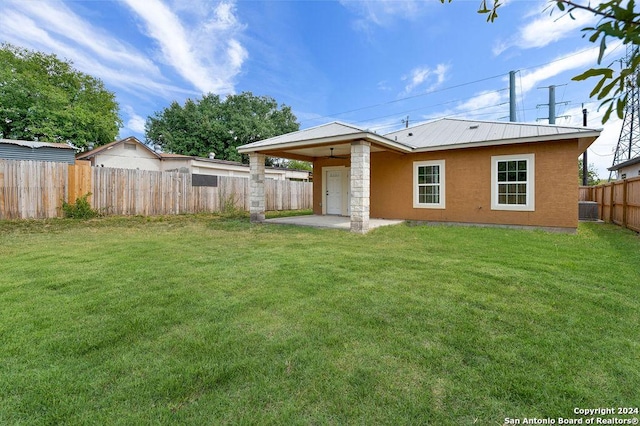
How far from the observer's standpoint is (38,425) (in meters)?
1.59

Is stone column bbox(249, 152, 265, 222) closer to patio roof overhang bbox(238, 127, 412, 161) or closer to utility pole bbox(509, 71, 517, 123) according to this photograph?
patio roof overhang bbox(238, 127, 412, 161)

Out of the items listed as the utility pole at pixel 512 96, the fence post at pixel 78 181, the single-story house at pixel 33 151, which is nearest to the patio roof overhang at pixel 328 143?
the fence post at pixel 78 181

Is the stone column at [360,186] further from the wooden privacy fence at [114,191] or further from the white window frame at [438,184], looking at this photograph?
the wooden privacy fence at [114,191]

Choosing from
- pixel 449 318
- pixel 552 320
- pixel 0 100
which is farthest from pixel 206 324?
pixel 0 100

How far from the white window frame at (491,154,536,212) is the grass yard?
3653 millimetres

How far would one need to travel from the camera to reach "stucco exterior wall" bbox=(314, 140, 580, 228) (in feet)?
26.5

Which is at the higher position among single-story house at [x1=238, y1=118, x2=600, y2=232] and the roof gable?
the roof gable

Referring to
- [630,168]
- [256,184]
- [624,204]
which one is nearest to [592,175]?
[630,168]

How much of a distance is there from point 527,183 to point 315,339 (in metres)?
8.66

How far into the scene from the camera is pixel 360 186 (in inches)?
315

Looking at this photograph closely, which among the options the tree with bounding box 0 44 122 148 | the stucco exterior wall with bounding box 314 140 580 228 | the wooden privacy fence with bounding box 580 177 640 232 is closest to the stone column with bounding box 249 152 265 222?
the stucco exterior wall with bounding box 314 140 580 228

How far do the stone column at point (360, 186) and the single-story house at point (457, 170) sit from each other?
1.0 inches

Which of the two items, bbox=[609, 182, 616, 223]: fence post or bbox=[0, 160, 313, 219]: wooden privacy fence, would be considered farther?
bbox=[609, 182, 616, 223]: fence post

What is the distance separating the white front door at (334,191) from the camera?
12.6 metres
